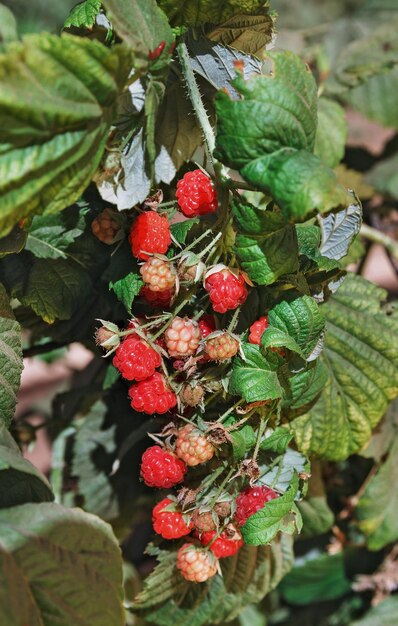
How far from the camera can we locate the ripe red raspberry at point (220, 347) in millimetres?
514

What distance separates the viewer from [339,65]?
1.03 m

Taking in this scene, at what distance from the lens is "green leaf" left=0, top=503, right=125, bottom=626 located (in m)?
0.46

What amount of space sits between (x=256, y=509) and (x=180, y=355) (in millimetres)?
128

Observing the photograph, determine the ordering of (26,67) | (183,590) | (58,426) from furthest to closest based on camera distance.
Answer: (58,426) → (183,590) → (26,67)

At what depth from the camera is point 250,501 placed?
0.55 m

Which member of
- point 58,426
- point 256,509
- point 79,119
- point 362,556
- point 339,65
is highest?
point 79,119

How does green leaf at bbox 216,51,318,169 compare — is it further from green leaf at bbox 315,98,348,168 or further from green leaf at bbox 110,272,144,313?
green leaf at bbox 315,98,348,168

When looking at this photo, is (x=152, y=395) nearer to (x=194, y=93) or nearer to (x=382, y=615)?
(x=194, y=93)

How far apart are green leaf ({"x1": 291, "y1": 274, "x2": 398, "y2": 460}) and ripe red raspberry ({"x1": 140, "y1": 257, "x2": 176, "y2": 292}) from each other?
214mm

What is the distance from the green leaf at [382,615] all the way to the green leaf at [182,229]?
716mm

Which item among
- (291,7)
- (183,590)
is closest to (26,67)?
(183,590)

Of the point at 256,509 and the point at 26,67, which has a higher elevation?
the point at 26,67

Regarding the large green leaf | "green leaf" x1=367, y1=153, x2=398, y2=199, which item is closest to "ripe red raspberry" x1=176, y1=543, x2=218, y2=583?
the large green leaf

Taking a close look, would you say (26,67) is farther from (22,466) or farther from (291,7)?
(291,7)
